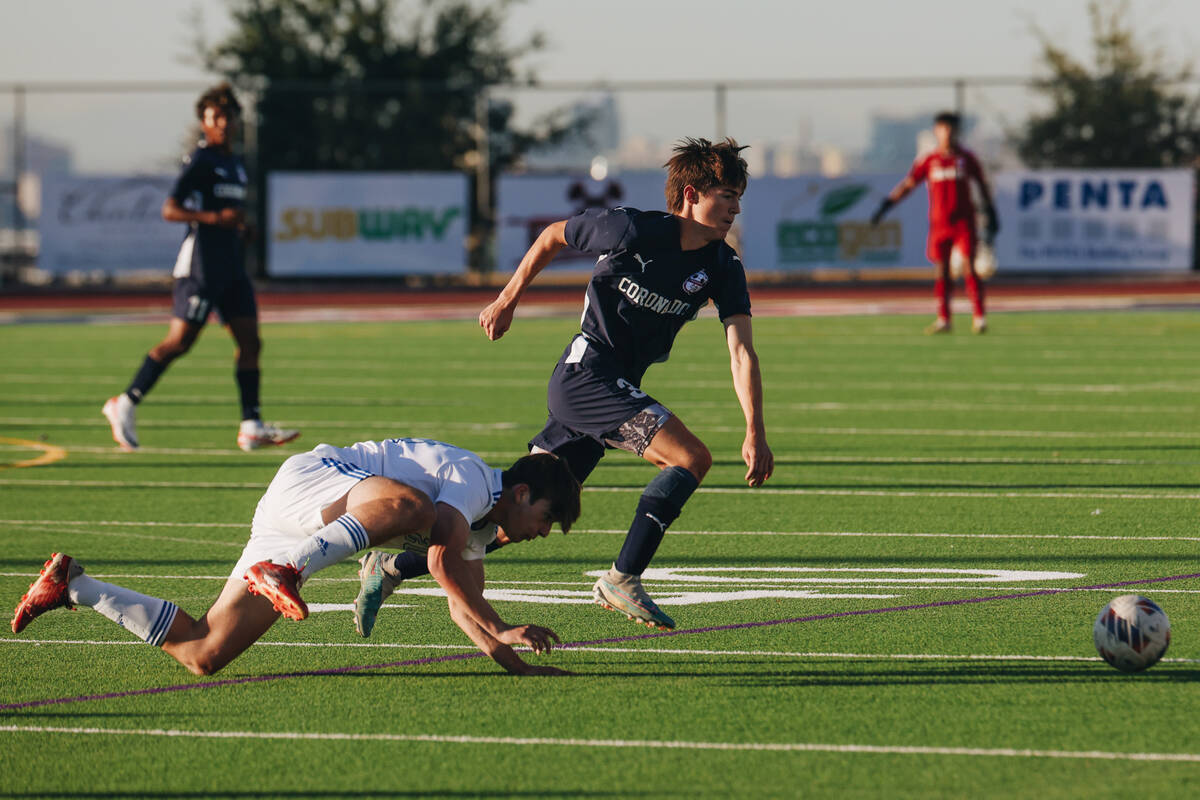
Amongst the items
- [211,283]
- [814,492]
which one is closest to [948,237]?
[211,283]

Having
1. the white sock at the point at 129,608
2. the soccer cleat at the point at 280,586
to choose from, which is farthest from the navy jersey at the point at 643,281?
the soccer cleat at the point at 280,586

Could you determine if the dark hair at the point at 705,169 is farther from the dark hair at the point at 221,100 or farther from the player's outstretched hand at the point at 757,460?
the dark hair at the point at 221,100

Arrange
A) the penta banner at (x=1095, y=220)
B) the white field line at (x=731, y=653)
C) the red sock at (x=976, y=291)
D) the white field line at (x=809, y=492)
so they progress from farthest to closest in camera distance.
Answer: the penta banner at (x=1095, y=220) → the red sock at (x=976, y=291) → the white field line at (x=809, y=492) → the white field line at (x=731, y=653)

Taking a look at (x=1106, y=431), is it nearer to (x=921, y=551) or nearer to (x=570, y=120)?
(x=921, y=551)

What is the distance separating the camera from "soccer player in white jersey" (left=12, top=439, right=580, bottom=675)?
575 centimetres

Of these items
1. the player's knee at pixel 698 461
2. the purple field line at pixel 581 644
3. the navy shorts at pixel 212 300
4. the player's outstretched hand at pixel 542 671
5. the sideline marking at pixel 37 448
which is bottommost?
the sideline marking at pixel 37 448

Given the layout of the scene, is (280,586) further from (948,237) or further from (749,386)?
(948,237)

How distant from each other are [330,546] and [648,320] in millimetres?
2188

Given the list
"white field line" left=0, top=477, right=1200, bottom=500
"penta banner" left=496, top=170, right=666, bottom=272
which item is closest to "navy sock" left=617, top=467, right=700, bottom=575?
"white field line" left=0, top=477, right=1200, bottom=500

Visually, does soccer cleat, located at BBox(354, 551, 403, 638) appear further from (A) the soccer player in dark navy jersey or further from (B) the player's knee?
(B) the player's knee

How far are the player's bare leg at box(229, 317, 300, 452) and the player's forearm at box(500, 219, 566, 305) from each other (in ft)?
19.0

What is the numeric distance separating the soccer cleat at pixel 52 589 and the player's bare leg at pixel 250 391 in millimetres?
6412

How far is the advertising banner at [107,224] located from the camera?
32531mm

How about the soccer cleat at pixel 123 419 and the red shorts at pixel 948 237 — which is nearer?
the soccer cleat at pixel 123 419
